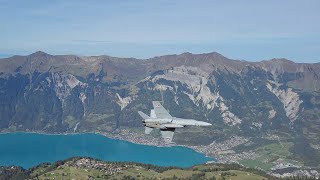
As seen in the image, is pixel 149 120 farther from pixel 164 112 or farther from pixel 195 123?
pixel 195 123

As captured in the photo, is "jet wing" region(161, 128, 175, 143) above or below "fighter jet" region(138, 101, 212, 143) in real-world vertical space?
below

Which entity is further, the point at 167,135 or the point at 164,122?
the point at 167,135

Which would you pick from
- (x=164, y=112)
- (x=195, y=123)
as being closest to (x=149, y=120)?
(x=164, y=112)

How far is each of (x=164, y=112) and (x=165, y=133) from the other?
4.88 metres

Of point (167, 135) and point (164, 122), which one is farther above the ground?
point (164, 122)

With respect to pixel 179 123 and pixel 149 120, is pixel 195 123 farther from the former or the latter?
pixel 149 120

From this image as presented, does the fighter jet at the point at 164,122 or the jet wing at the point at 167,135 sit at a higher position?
the fighter jet at the point at 164,122

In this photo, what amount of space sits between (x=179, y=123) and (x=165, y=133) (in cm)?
435

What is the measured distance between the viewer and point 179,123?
334ft

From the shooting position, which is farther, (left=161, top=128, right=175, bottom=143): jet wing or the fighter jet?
(left=161, top=128, right=175, bottom=143): jet wing

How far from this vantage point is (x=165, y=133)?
10344cm

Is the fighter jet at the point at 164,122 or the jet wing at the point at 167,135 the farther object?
the jet wing at the point at 167,135

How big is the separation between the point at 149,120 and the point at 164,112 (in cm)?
395
